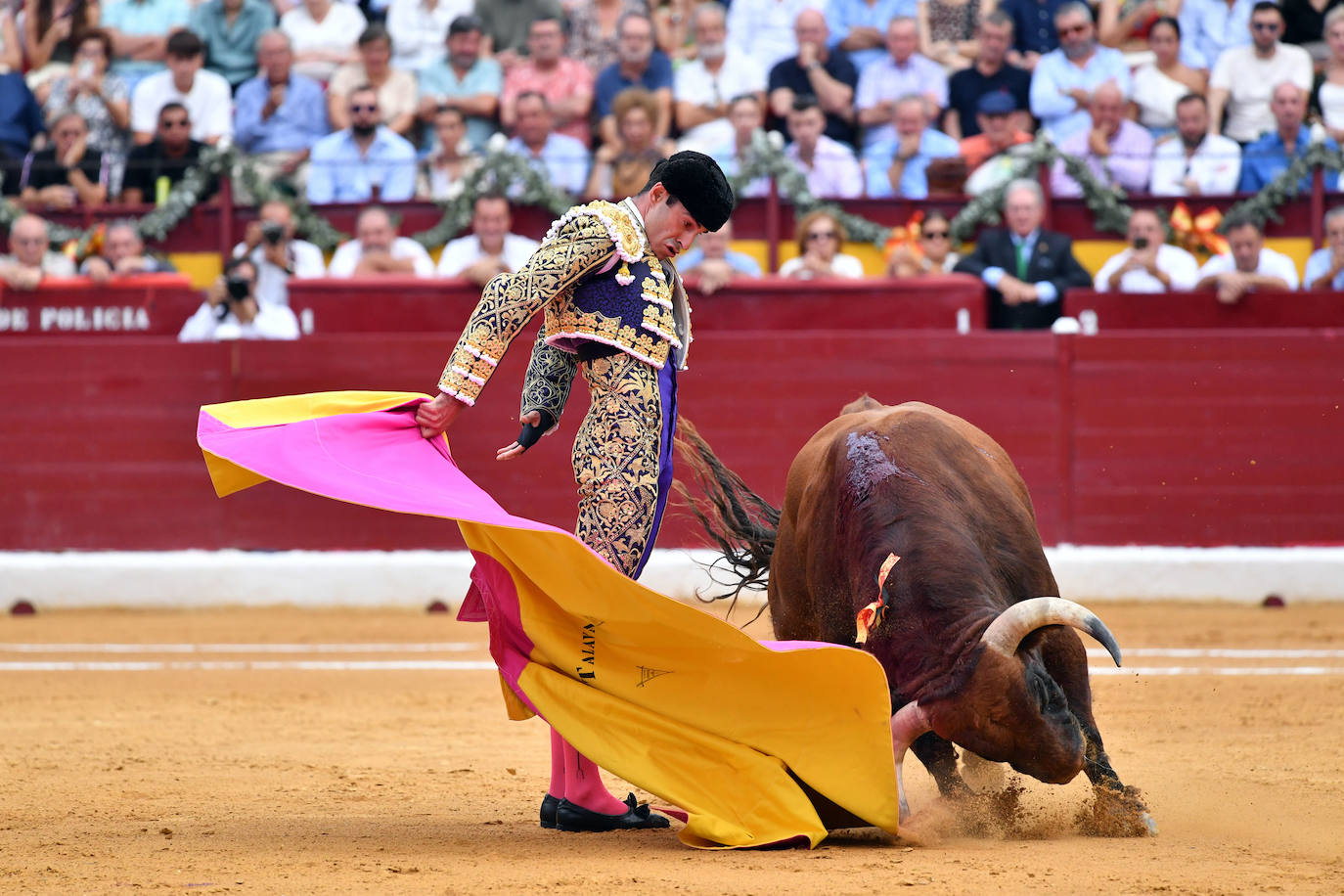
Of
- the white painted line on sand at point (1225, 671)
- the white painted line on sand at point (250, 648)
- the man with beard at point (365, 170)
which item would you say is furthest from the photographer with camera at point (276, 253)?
the white painted line on sand at point (1225, 671)

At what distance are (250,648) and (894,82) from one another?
4.68 metres

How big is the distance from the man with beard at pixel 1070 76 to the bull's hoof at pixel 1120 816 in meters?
6.07

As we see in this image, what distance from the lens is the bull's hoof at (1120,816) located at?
322 cm

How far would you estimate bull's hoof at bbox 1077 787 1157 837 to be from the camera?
3.22 m

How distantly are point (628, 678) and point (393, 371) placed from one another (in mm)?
5108

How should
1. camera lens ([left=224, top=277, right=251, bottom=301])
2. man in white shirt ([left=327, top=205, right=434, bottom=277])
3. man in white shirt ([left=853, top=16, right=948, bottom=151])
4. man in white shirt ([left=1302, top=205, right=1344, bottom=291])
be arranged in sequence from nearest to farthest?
1. man in white shirt ([left=1302, top=205, right=1344, bottom=291])
2. camera lens ([left=224, top=277, right=251, bottom=301])
3. man in white shirt ([left=327, top=205, right=434, bottom=277])
4. man in white shirt ([left=853, top=16, right=948, bottom=151])

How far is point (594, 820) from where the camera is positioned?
339cm

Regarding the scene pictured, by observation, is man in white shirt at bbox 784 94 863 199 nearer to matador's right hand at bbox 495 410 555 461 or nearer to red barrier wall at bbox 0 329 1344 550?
red barrier wall at bbox 0 329 1344 550

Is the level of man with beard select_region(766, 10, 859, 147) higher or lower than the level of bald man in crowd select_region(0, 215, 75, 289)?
higher

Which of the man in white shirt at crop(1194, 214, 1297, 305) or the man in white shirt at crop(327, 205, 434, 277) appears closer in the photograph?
the man in white shirt at crop(1194, 214, 1297, 305)

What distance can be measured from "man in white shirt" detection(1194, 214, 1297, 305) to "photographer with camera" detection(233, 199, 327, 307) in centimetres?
452

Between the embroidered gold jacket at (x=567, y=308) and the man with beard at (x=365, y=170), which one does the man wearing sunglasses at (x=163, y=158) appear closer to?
the man with beard at (x=365, y=170)

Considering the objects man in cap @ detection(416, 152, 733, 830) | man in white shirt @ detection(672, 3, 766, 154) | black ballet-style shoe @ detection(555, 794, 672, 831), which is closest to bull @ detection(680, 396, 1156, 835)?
man in cap @ detection(416, 152, 733, 830)

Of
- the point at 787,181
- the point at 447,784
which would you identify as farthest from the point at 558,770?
the point at 787,181
